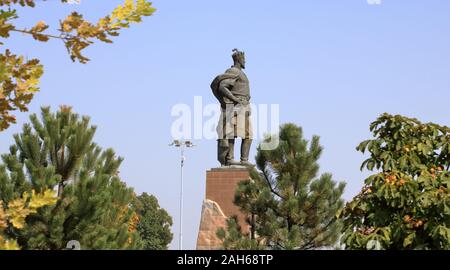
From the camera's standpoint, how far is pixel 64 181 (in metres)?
11.7

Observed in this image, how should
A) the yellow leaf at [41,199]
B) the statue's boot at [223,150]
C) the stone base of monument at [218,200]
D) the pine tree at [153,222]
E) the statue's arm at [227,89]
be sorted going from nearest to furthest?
the yellow leaf at [41,199]
the stone base of monument at [218,200]
the statue's arm at [227,89]
the statue's boot at [223,150]
the pine tree at [153,222]

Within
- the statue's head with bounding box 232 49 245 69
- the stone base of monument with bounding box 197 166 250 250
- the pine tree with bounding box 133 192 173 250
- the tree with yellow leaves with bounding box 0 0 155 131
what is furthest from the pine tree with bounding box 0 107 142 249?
the pine tree with bounding box 133 192 173 250

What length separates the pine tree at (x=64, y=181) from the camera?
10844mm

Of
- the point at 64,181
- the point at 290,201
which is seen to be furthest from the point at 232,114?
the point at 64,181

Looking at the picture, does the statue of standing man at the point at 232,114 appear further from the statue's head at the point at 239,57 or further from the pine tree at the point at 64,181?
the pine tree at the point at 64,181

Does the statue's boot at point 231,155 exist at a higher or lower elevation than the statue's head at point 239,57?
lower

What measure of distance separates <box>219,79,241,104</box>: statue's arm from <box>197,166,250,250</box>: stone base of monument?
1451 mm

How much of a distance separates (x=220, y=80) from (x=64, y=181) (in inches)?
195

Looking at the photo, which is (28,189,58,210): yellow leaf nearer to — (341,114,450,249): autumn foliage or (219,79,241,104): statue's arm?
(341,114,450,249): autumn foliage

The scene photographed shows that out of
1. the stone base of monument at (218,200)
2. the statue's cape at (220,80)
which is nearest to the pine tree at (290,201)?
the stone base of monument at (218,200)

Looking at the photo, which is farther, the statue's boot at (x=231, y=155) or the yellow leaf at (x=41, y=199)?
the statue's boot at (x=231, y=155)

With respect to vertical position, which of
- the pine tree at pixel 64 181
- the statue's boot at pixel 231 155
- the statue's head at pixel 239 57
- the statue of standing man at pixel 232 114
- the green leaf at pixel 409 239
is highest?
the statue's head at pixel 239 57
